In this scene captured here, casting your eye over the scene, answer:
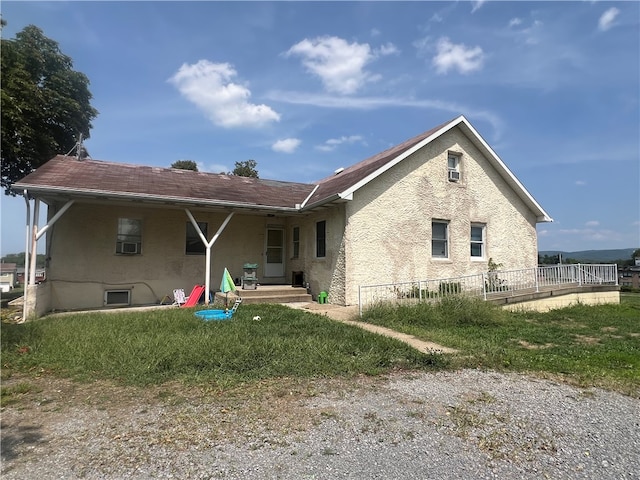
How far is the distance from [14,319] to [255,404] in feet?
31.7

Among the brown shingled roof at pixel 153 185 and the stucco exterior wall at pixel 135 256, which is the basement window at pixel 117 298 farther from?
the brown shingled roof at pixel 153 185

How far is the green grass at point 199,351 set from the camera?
5.11m

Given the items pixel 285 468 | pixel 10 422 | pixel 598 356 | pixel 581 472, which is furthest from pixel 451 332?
pixel 10 422

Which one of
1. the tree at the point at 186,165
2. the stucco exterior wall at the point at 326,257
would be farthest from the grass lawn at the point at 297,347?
the tree at the point at 186,165

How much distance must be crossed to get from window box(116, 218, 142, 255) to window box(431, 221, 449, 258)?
35.0 ft

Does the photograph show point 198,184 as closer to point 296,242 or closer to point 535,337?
point 296,242

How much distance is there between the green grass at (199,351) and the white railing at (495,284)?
146 inches

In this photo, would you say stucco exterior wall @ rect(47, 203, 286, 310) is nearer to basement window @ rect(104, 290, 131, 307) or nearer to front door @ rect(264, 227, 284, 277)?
basement window @ rect(104, 290, 131, 307)

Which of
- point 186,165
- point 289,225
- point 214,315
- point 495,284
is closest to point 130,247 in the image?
point 214,315

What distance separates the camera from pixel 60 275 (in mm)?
12070

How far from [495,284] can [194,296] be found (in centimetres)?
1061

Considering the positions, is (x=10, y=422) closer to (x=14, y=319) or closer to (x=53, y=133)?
(x=14, y=319)

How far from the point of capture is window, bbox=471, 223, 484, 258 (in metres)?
14.8

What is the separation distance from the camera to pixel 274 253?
1536 cm
